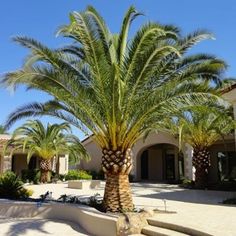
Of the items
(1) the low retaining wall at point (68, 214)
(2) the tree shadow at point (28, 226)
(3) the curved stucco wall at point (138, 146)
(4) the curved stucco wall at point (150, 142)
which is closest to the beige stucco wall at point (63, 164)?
(3) the curved stucco wall at point (138, 146)

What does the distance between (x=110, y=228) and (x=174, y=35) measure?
19.4ft

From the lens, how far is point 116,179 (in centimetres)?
1147

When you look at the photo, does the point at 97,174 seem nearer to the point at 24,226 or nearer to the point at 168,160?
the point at 168,160

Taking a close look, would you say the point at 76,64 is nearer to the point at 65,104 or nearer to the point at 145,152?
the point at 65,104

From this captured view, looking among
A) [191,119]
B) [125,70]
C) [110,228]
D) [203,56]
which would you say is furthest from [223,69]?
[191,119]

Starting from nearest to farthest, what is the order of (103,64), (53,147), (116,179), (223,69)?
(103,64) → (116,179) → (223,69) → (53,147)

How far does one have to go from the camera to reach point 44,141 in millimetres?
26500

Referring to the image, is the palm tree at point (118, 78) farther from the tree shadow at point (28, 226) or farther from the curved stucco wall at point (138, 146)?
the curved stucco wall at point (138, 146)

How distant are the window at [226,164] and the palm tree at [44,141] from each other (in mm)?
9528

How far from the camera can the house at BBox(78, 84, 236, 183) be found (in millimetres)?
25684

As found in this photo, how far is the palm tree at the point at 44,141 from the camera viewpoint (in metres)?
26.3

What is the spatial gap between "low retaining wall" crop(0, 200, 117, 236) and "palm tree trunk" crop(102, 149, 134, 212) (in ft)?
2.06

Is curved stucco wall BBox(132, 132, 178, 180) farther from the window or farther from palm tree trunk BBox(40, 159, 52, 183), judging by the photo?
palm tree trunk BBox(40, 159, 52, 183)

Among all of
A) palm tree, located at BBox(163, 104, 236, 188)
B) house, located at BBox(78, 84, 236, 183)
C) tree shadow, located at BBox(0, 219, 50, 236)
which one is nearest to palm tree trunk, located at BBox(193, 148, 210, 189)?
palm tree, located at BBox(163, 104, 236, 188)
